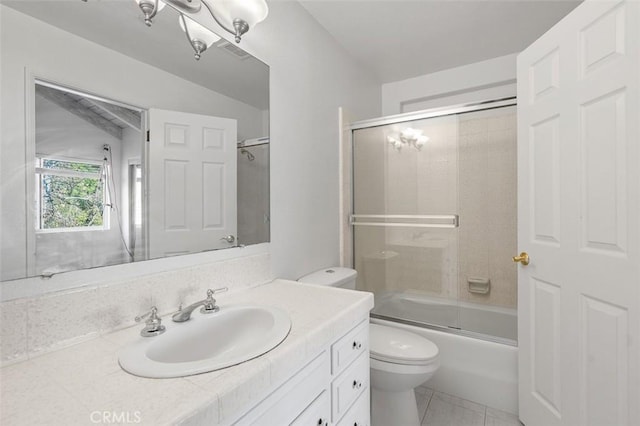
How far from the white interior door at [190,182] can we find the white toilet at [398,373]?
2.42ft

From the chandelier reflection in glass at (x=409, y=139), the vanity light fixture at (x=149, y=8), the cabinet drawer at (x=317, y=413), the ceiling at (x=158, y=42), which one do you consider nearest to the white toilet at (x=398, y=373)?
the cabinet drawer at (x=317, y=413)

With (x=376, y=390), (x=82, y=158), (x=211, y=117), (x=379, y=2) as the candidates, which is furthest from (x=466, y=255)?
(x=82, y=158)

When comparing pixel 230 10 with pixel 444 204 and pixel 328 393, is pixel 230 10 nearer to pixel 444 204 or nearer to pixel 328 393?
pixel 328 393

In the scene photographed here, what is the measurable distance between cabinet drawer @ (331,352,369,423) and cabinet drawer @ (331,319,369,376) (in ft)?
0.10

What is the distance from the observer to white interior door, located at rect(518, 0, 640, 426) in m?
1.04

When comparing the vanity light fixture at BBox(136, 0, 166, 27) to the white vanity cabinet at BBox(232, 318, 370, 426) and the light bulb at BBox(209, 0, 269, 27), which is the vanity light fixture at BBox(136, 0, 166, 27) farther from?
the white vanity cabinet at BBox(232, 318, 370, 426)

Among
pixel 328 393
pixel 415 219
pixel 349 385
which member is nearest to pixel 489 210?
pixel 415 219

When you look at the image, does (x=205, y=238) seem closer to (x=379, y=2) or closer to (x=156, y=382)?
(x=156, y=382)

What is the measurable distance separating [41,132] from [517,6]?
2370 mm

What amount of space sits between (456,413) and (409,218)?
121 cm

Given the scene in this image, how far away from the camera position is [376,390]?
5.24ft

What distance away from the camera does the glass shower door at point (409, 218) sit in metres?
2.16

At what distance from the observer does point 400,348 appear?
1.52m
